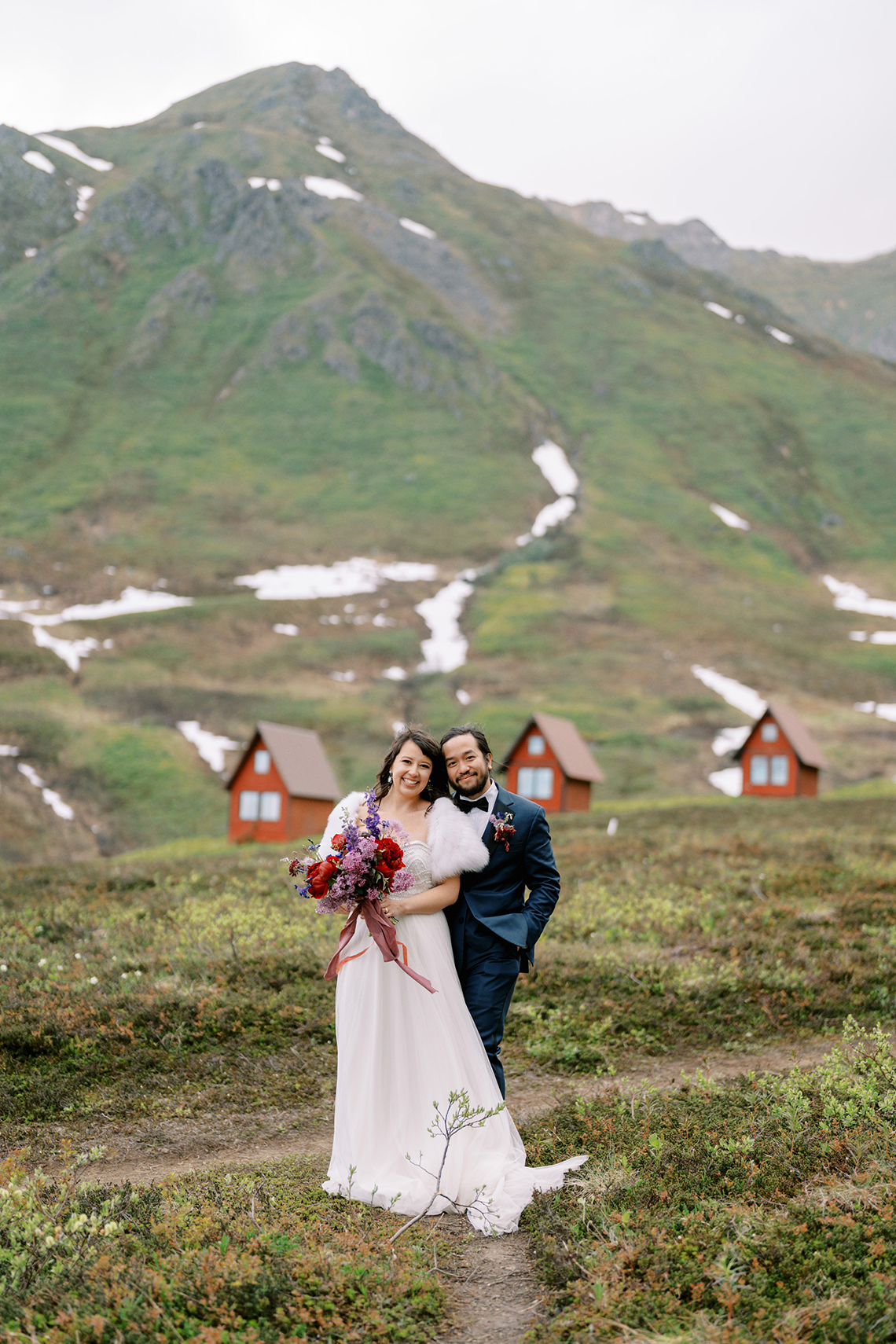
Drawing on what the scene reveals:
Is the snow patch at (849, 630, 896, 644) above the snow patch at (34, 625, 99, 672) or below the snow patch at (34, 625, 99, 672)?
above

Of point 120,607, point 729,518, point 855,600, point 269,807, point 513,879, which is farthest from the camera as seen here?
point 729,518

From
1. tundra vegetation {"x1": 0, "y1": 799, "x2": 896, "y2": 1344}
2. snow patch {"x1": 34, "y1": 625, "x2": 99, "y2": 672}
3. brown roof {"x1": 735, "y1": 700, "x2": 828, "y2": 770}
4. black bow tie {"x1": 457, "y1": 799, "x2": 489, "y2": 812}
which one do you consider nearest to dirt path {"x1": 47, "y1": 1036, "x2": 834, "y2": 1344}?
tundra vegetation {"x1": 0, "y1": 799, "x2": 896, "y2": 1344}

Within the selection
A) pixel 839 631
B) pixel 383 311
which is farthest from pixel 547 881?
pixel 383 311

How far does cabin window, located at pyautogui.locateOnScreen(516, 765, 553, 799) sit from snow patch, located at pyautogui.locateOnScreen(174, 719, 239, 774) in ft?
80.2

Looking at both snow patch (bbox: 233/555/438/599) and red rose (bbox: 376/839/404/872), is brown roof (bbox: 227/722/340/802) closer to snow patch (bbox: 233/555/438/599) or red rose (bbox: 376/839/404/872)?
red rose (bbox: 376/839/404/872)

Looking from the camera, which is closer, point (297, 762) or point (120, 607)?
point (297, 762)

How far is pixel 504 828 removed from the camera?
7633mm

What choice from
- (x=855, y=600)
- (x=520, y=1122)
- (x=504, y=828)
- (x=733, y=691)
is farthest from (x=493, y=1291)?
(x=855, y=600)

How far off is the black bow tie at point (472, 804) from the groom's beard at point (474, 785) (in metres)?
0.05

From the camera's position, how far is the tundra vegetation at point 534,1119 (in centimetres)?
544

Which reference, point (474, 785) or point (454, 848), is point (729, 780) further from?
point (454, 848)

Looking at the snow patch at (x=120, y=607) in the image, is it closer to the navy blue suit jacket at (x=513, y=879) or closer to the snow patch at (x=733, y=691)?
the snow patch at (x=733, y=691)

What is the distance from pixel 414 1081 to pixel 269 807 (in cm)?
4145

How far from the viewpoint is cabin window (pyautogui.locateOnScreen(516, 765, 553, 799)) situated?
51.9 metres
